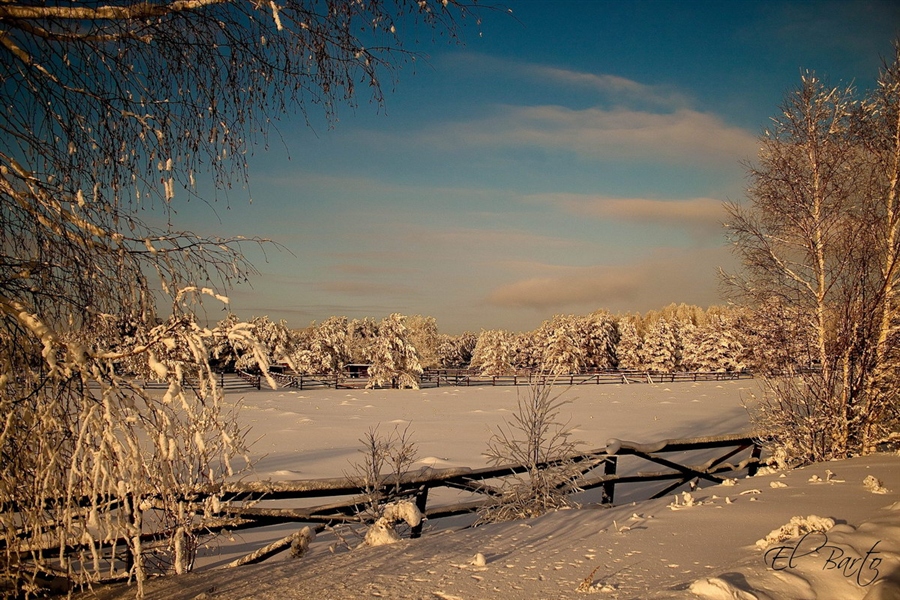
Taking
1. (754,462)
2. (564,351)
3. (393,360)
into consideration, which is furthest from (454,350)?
(754,462)

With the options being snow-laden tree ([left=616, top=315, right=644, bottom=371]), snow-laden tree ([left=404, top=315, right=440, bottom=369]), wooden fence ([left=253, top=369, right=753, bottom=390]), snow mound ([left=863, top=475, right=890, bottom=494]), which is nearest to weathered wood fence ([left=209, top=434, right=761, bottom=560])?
snow mound ([left=863, top=475, right=890, bottom=494])

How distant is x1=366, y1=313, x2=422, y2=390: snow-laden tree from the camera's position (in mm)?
47781

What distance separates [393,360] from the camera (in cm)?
4803

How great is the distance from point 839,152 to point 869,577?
9.22 m

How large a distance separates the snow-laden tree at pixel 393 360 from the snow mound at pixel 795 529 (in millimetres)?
43568

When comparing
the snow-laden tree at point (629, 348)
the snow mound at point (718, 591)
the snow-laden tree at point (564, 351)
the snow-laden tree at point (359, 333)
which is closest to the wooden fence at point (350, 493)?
the snow mound at point (718, 591)

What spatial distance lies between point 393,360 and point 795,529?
44523 mm

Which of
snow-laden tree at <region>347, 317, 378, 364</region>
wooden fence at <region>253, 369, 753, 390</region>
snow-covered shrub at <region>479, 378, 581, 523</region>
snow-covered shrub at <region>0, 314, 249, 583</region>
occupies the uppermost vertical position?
snow-laden tree at <region>347, 317, 378, 364</region>

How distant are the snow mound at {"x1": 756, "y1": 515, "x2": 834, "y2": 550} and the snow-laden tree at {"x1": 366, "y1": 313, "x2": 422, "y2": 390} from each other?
1715 inches

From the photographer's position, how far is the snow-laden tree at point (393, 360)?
157 ft

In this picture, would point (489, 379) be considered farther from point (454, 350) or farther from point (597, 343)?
point (454, 350)

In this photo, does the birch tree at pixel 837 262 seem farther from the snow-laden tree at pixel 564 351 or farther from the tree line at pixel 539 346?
the snow-laden tree at pixel 564 351

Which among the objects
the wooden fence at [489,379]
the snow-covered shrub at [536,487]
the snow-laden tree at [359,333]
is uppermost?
the snow-laden tree at [359,333]

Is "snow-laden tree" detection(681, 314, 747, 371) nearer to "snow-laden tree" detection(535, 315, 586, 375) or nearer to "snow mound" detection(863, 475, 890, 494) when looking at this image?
"snow-laden tree" detection(535, 315, 586, 375)
